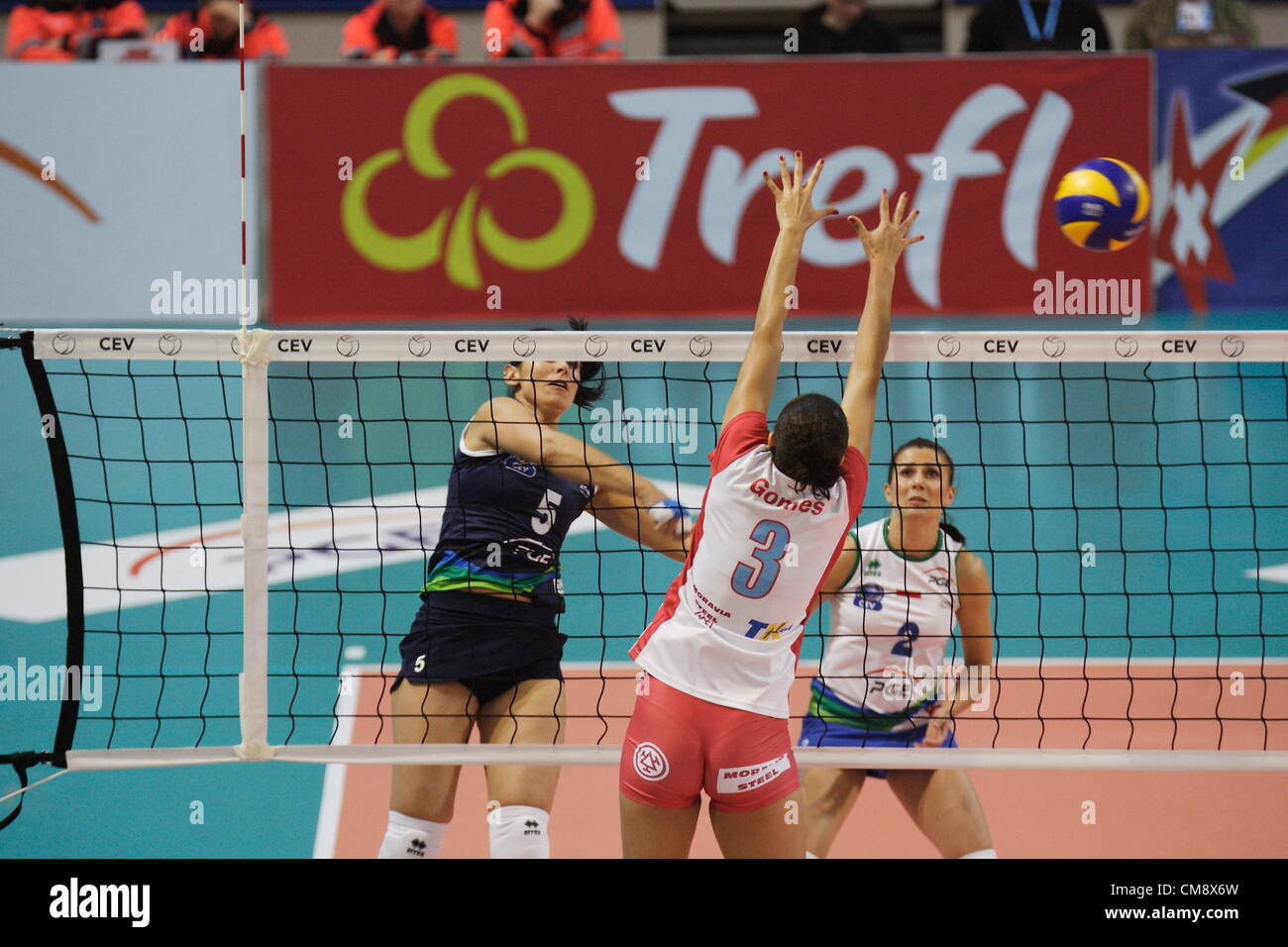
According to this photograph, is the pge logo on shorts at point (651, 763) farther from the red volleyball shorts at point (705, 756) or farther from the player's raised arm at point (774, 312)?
the player's raised arm at point (774, 312)

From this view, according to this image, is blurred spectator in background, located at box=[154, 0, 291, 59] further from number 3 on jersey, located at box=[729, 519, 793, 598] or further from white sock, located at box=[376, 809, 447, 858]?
number 3 on jersey, located at box=[729, 519, 793, 598]

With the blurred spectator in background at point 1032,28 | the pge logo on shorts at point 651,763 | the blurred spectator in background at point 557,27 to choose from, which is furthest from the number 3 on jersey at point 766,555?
the blurred spectator in background at point 1032,28

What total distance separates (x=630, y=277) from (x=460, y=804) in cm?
759

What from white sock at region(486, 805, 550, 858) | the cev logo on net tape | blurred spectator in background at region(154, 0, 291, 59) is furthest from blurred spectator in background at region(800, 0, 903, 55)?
white sock at region(486, 805, 550, 858)

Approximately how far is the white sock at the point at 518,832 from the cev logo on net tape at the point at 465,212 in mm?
8619

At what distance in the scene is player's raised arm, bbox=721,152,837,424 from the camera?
14.4 feet

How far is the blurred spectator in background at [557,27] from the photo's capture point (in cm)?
1377

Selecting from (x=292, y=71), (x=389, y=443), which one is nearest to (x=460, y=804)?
(x=389, y=443)

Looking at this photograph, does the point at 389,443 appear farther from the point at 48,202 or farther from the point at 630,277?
the point at 48,202

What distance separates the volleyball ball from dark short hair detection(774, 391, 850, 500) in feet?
13.1

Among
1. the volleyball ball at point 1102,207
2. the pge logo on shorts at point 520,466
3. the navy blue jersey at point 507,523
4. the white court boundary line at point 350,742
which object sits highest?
the volleyball ball at point 1102,207

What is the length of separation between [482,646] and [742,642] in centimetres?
113

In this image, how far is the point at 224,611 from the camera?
26.1 feet
